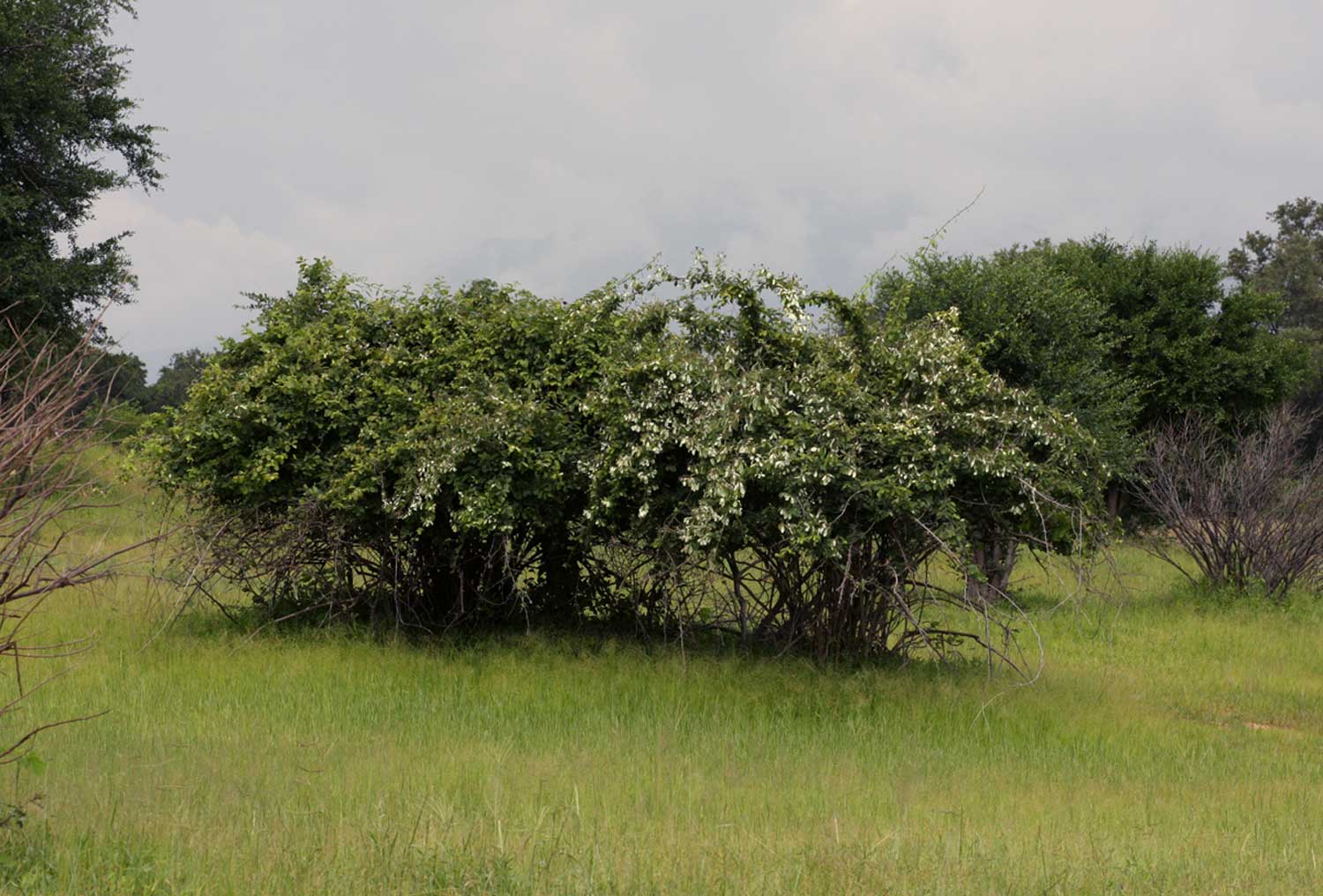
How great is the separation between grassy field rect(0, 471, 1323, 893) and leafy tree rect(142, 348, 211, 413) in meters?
41.2

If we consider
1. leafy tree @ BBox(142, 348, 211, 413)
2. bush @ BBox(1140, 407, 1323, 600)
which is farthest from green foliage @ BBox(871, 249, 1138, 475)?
leafy tree @ BBox(142, 348, 211, 413)

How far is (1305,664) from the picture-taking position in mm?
17453

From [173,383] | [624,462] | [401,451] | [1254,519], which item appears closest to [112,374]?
[624,462]

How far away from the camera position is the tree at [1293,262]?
6531 centimetres

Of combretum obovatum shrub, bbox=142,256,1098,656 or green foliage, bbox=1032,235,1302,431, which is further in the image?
green foliage, bbox=1032,235,1302,431

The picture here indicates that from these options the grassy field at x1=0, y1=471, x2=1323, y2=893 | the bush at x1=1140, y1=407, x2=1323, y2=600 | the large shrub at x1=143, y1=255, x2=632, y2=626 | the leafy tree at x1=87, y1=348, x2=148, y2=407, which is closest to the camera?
the leafy tree at x1=87, y1=348, x2=148, y2=407

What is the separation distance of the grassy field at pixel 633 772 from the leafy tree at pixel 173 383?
41202 millimetres

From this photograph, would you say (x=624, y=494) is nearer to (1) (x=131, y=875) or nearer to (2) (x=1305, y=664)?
(1) (x=131, y=875)

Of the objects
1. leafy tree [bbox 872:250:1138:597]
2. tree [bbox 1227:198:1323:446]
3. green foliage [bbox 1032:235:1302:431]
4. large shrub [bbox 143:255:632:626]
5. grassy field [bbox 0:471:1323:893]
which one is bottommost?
grassy field [bbox 0:471:1323:893]

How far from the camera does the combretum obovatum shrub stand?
12.2m

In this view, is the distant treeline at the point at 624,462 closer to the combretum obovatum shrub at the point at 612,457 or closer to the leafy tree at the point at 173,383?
the combretum obovatum shrub at the point at 612,457

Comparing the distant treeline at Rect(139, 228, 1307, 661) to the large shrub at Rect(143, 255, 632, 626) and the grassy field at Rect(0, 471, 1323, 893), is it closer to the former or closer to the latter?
the large shrub at Rect(143, 255, 632, 626)

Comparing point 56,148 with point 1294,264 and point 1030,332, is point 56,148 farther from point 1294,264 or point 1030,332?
point 1294,264

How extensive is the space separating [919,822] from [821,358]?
6.59m
